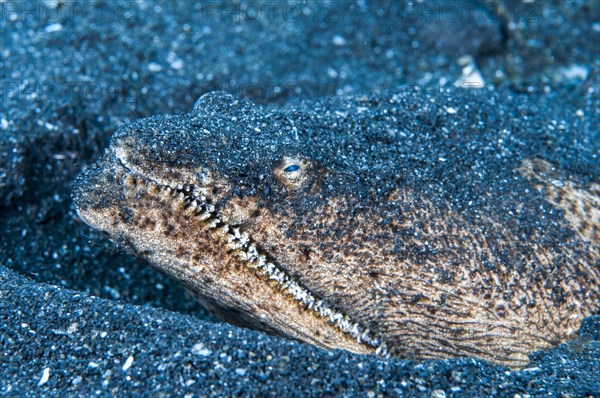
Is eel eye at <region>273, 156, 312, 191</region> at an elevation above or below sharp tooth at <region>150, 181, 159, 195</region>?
below

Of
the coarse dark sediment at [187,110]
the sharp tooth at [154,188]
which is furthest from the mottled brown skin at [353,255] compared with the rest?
the coarse dark sediment at [187,110]

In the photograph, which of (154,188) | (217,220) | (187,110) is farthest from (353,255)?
(187,110)

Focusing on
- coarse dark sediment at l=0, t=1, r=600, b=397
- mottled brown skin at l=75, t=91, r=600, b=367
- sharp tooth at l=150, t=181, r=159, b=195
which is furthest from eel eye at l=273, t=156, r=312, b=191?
coarse dark sediment at l=0, t=1, r=600, b=397

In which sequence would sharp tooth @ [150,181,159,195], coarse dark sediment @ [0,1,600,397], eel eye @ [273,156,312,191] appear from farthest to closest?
1. eel eye @ [273,156,312,191]
2. sharp tooth @ [150,181,159,195]
3. coarse dark sediment @ [0,1,600,397]

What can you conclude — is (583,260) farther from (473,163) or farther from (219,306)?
(219,306)

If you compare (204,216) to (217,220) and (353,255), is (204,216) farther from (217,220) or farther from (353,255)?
(353,255)

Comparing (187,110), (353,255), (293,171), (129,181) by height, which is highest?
(129,181)

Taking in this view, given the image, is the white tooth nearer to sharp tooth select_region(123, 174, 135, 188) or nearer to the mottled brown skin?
the mottled brown skin

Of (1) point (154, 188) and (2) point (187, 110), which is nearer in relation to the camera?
(1) point (154, 188)
